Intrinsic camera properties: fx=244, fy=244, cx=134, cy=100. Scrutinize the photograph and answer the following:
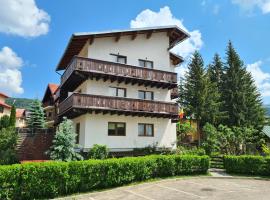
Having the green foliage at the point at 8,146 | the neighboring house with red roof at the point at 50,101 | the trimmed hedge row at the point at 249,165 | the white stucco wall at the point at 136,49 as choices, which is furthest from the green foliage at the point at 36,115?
the trimmed hedge row at the point at 249,165

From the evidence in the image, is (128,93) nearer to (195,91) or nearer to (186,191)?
(186,191)

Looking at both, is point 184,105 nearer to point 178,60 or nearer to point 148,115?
point 178,60

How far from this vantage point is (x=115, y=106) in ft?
71.4

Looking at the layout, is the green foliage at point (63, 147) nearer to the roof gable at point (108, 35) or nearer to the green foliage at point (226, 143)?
the roof gable at point (108, 35)

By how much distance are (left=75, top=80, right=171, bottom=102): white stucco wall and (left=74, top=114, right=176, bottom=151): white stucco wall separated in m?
2.25

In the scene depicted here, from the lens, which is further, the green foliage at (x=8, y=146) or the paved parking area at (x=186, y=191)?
the green foliage at (x=8, y=146)

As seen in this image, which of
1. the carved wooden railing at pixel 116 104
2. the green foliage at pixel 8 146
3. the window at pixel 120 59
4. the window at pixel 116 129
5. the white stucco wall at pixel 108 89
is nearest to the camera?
the carved wooden railing at pixel 116 104

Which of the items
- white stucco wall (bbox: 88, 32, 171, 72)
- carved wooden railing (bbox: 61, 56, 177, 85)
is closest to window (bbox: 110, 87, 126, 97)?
carved wooden railing (bbox: 61, 56, 177, 85)

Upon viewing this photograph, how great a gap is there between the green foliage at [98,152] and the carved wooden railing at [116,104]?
3312 mm

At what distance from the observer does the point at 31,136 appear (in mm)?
27203

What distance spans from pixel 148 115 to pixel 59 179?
12456 millimetres

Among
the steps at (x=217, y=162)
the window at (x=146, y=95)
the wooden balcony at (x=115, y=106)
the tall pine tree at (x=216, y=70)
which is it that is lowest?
the steps at (x=217, y=162)

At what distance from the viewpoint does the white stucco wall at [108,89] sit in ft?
74.5

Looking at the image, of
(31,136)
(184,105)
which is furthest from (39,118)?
(184,105)
